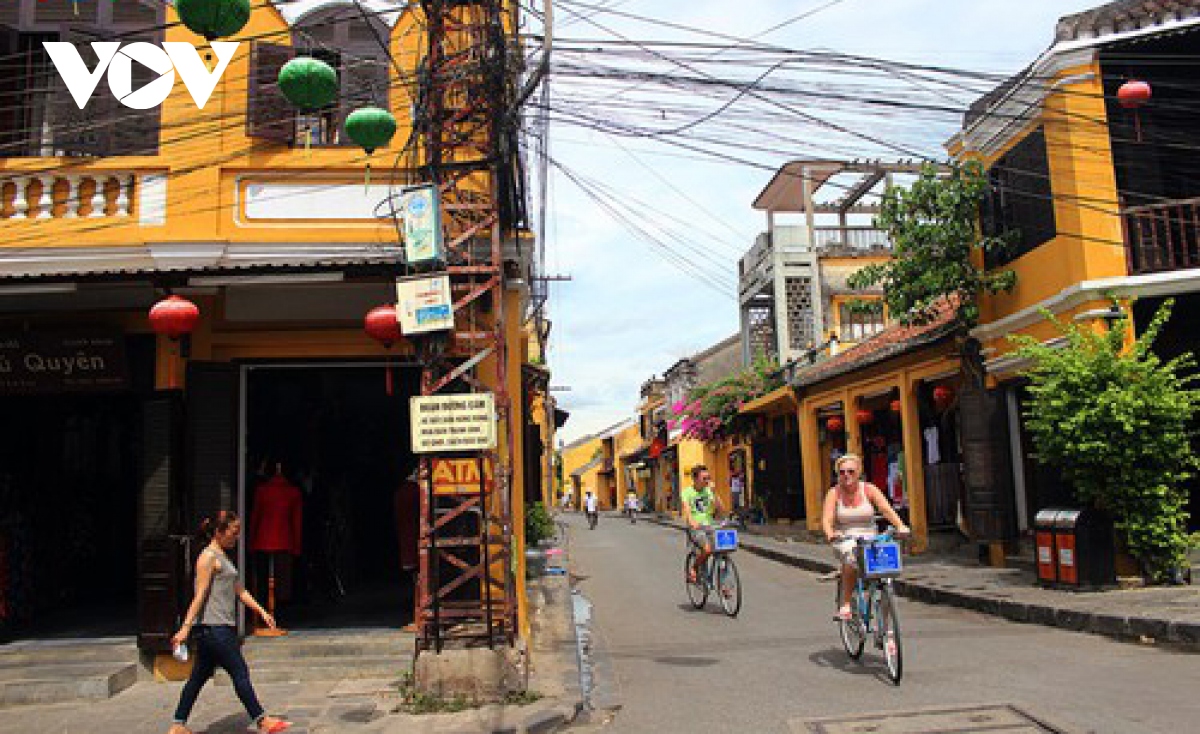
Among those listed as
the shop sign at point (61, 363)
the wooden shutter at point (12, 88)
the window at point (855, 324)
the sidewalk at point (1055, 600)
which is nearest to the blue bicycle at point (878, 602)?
the sidewalk at point (1055, 600)

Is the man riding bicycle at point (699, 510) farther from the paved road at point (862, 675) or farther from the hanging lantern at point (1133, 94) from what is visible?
the hanging lantern at point (1133, 94)

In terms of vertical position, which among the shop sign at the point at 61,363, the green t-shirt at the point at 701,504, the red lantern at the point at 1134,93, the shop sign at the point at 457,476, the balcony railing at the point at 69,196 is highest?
the red lantern at the point at 1134,93

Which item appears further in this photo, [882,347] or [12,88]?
[882,347]

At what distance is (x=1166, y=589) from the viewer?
1030cm

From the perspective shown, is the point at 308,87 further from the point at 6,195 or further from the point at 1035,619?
the point at 1035,619

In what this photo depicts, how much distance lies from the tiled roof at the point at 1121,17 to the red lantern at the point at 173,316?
35.8 ft

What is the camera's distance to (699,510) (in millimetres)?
11289

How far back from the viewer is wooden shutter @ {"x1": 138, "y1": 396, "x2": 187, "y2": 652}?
816cm

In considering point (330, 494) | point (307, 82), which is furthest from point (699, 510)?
point (307, 82)

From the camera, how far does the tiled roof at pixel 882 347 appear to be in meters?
15.4

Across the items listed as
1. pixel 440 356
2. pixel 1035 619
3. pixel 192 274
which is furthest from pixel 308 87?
pixel 1035 619

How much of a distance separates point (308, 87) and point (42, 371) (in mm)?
3803

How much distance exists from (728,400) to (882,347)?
10220mm

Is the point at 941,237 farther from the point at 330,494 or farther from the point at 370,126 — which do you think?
the point at 330,494
